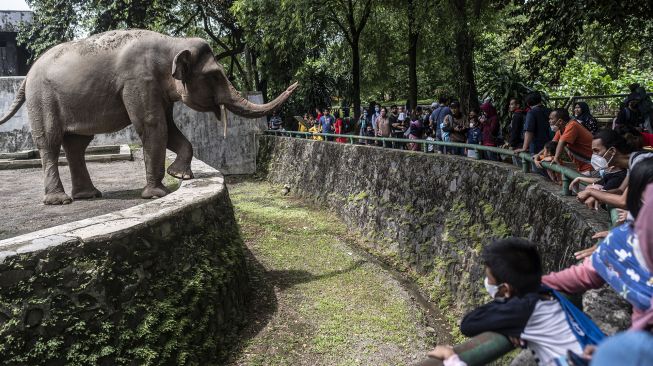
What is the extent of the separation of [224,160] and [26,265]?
13767 millimetres

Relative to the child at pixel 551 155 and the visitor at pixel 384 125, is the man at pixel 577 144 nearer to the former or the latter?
the child at pixel 551 155

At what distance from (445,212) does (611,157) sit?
4184 mm

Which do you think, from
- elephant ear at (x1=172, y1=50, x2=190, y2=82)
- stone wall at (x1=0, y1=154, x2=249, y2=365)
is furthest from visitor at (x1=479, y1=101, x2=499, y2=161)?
stone wall at (x1=0, y1=154, x2=249, y2=365)

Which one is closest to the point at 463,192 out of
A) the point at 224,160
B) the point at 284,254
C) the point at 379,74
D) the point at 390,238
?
the point at 390,238

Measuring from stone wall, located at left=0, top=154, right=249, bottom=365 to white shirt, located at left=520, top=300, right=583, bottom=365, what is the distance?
10.2ft

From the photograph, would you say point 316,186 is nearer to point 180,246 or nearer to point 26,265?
point 180,246

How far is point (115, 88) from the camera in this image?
661 centimetres

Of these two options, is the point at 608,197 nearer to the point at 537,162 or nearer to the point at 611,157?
the point at 611,157

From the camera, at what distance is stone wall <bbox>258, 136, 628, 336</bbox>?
466 centimetres

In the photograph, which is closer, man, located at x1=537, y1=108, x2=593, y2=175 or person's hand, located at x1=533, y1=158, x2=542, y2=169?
person's hand, located at x1=533, y1=158, x2=542, y2=169

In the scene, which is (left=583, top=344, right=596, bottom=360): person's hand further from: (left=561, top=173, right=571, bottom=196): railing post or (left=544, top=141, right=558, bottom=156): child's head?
(left=544, top=141, right=558, bottom=156): child's head

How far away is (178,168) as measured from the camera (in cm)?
732

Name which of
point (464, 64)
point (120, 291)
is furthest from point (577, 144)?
point (464, 64)

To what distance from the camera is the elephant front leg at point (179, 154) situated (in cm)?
729
